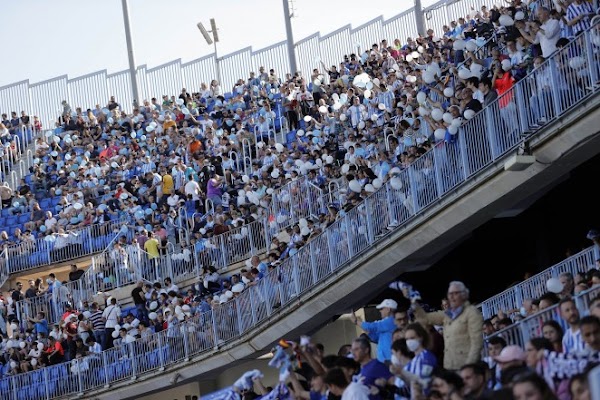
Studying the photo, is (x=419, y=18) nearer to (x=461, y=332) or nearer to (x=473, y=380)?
(x=461, y=332)

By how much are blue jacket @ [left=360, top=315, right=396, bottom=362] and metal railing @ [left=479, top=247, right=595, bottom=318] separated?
113 inches

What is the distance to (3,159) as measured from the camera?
4434 cm

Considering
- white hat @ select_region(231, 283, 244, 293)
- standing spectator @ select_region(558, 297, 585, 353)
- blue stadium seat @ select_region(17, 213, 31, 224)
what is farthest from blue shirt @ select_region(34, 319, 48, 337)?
standing spectator @ select_region(558, 297, 585, 353)

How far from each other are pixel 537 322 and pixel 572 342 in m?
1.76

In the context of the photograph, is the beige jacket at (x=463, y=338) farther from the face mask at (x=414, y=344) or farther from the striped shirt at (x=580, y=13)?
the striped shirt at (x=580, y=13)

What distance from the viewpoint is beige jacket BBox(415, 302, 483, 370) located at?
44.6ft

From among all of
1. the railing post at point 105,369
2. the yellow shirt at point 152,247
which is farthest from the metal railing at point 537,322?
the yellow shirt at point 152,247


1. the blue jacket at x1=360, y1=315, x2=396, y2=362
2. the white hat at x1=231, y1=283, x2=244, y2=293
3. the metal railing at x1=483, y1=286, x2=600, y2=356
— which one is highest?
the white hat at x1=231, y1=283, x2=244, y2=293

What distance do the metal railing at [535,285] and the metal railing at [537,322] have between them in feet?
12.6

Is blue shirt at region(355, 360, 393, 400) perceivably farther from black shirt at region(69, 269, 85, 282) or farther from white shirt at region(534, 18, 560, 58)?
black shirt at region(69, 269, 85, 282)

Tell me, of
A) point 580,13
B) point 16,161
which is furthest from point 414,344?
point 16,161

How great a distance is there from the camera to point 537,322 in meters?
14.1

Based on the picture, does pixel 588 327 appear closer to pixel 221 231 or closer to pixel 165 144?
pixel 221 231

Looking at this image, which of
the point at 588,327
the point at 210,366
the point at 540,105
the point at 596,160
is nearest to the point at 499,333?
the point at 588,327
